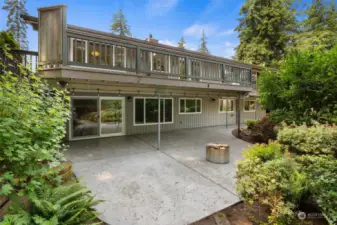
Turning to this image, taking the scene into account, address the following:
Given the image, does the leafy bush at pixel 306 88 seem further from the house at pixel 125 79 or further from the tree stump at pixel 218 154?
the tree stump at pixel 218 154

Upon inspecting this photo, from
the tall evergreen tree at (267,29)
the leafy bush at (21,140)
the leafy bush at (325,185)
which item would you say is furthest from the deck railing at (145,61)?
the tall evergreen tree at (267,29)

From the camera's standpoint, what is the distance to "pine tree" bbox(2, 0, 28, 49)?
23.1 metres

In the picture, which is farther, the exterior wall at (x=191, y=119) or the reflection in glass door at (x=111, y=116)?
the exterior wall at (x=191, y=119)

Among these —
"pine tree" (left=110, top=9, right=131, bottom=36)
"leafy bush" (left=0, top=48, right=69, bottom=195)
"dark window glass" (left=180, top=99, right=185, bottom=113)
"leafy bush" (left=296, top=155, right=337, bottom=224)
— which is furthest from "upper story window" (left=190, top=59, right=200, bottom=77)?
"pine tree" (left=110, top=9, right=131, bottom=36)

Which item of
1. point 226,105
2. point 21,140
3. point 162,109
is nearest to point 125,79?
point 21,140

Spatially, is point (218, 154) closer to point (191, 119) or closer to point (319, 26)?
point (191, 119)

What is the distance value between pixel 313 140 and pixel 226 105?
8.33m

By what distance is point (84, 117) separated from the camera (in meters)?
7.54

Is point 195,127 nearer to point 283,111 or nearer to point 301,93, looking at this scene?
point 283,111

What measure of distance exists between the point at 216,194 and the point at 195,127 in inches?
306

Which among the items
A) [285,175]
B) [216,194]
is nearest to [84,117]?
[216,194]

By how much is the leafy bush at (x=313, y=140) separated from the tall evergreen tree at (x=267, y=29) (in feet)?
55.2

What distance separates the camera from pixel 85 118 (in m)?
7.57

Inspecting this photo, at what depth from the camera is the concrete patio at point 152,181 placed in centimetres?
295
